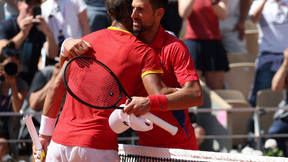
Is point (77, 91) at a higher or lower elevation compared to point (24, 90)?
higher

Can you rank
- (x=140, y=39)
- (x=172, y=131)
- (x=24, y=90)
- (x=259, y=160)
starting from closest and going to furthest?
(x=259, y=160), (x=172, y=131), (x=140, y=39), (x=24, y=90)

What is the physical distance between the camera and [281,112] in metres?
6.71

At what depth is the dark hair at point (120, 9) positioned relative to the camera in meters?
3.47

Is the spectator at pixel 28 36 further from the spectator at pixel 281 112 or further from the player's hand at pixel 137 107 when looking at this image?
the player's hand at pixel 137 107

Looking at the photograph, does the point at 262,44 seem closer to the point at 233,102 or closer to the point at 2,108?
the point at 233,102

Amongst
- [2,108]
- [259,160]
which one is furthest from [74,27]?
[259,160]

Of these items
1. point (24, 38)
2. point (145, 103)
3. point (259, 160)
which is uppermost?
point (145, 103)

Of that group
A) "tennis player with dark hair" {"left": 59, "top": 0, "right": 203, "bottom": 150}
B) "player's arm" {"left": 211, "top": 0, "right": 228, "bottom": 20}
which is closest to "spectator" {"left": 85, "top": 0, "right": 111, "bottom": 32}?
"player's arm" {"left": 211, "top": 0, "right": 228, "bottom": 20}

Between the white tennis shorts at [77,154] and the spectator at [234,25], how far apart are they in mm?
4615

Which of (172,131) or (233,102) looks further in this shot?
(233,102)

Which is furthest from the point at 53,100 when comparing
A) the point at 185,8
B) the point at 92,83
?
the point at 185,8

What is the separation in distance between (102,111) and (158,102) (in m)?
0.39

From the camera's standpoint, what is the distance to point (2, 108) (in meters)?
6.44

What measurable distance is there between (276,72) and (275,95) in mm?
292
